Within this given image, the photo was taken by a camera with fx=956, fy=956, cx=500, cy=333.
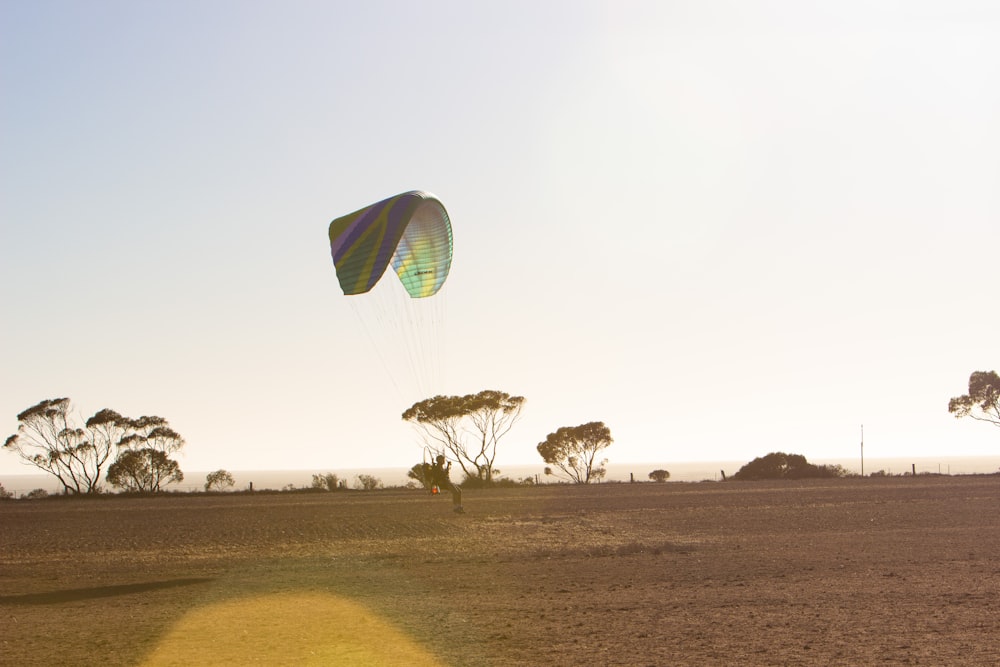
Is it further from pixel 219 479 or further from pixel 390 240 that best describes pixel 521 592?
pixel 219 479

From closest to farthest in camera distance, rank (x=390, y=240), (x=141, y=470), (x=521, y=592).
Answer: (x=521, y=592) < (x=390, y=240) < (x=141, y=470)

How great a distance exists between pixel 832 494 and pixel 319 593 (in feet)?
103

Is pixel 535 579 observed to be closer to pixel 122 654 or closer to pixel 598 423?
pixel 122 654

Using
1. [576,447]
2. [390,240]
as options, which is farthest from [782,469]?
[390,240]

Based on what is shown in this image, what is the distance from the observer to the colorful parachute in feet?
71.7

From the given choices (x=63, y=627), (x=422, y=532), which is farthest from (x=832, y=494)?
(x=63, y=627)

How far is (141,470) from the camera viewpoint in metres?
69.3

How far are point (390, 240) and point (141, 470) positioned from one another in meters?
54.3

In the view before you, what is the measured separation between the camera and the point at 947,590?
45.3 ft

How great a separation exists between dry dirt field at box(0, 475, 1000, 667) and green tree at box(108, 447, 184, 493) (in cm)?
4268

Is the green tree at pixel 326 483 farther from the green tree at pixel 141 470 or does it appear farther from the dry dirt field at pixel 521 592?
the dry dirt field at pixel 521 592

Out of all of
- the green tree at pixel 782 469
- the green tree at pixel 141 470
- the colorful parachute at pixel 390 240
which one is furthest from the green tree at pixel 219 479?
the colorful parachute at pixel 390 240

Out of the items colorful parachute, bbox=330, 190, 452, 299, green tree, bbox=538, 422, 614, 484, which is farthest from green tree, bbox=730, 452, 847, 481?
colorful parachute, bbox=330, 190, 452, 299

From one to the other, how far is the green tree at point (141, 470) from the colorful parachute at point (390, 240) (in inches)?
1969
